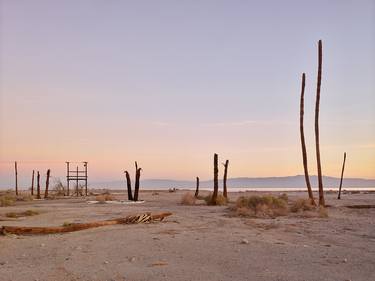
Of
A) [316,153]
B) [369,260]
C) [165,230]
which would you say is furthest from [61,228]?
[316,153]

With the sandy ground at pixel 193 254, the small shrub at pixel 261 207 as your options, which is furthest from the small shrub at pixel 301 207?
the sandy ground at pixel 193 254

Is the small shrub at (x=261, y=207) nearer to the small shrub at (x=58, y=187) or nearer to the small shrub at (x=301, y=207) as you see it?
the small shrub at (x=301, y=207)

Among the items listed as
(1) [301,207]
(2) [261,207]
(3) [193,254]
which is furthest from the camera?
(1) [301,207]

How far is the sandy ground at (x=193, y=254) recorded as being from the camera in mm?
8836

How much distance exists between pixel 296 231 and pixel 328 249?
3.69 m

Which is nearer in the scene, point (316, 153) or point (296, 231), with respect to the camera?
point (296, 231)

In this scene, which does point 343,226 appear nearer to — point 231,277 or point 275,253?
point 275,253

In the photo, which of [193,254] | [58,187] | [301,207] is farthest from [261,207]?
[58,187]

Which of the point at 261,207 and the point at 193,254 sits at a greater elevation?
the point at 261,207

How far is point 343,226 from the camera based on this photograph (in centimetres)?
1695

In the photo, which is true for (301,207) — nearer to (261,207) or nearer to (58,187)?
(261,207)

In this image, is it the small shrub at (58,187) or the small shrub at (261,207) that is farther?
the small shrub at (58,187)

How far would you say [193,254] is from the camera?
1088 cm

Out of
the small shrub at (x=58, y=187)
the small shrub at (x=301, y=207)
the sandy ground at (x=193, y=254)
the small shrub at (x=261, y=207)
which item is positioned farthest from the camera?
the small shrub at (x=58, y=187)
